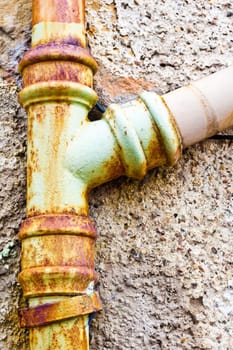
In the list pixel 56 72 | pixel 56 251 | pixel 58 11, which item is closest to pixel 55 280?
pixel 56 251

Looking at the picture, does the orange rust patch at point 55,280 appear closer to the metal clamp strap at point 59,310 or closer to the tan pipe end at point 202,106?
the metal clamp strap at point 59,310

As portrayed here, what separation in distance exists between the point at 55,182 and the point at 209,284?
0.90 ft

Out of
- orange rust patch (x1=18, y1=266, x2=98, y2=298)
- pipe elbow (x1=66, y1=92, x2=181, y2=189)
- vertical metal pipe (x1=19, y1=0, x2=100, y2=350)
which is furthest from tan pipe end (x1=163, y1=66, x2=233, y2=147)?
orange rust patch (x1=18, y1=266, x2=98, y2=298)

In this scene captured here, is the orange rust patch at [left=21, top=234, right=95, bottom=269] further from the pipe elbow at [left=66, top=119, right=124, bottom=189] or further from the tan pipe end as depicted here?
the tan pipe end

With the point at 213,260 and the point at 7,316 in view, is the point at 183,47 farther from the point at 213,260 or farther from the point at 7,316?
the point at 7,316

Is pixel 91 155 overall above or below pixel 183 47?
below

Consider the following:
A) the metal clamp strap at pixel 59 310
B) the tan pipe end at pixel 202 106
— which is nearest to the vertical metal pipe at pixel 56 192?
the metal clamp strap at pixel 59 310

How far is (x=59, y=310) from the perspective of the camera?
792 millimetres

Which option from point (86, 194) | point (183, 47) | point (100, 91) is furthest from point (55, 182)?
point (183, 47)

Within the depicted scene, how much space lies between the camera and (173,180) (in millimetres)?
941

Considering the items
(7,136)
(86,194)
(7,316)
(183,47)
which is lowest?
(7,316)

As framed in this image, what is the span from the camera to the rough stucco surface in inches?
34.8

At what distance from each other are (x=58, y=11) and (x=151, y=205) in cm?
32

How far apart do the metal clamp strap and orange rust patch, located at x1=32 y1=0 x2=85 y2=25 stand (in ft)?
1.33
